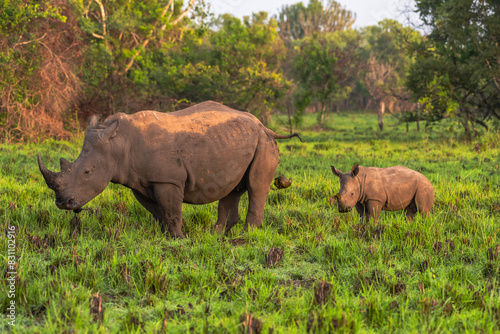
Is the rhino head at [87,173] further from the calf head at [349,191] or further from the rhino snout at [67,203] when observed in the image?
the calf head at [349,191]

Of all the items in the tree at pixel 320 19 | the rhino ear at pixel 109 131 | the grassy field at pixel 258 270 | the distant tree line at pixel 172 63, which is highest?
the tree at pixel 320 19

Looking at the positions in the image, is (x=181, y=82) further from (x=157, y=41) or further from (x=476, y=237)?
(x=476, y=237)

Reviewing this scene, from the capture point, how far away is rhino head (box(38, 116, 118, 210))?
14.0ft

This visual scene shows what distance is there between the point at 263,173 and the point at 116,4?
55.6 ft

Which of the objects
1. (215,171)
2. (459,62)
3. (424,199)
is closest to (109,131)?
(215,171)

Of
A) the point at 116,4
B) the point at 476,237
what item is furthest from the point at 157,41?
the point at 476,237

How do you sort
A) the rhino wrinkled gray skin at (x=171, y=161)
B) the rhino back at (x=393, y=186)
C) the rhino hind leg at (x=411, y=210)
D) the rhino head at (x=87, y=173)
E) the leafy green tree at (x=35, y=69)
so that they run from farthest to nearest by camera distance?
the leafy green tree at (x=35, y=69)
the rhino hind leg at (x=411, y=210)
the rhino back at (x=393, y=186)
the rhino wrinkled gray skin at (x=171, y=161)
the rhino head at (x=87, y=173)

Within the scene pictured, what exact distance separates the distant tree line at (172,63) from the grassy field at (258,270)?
4.50 m

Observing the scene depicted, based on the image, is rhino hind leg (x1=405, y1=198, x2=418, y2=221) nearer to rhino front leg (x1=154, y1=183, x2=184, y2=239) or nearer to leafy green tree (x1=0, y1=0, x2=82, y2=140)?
rhino front leg (x1=154, y1=183, x2=184, y2=239)

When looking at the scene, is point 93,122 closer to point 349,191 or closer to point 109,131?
point 109,131

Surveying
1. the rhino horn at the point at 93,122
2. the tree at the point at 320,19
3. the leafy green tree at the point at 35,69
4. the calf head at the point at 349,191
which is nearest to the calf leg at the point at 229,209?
the calf head at the point at 349,191

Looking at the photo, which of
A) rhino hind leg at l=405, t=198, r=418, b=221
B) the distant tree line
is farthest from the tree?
rhino hind leg at l=405, t=198, r=418, b=221

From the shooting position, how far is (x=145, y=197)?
16.5 ft

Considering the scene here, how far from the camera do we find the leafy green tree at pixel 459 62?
12852mm
